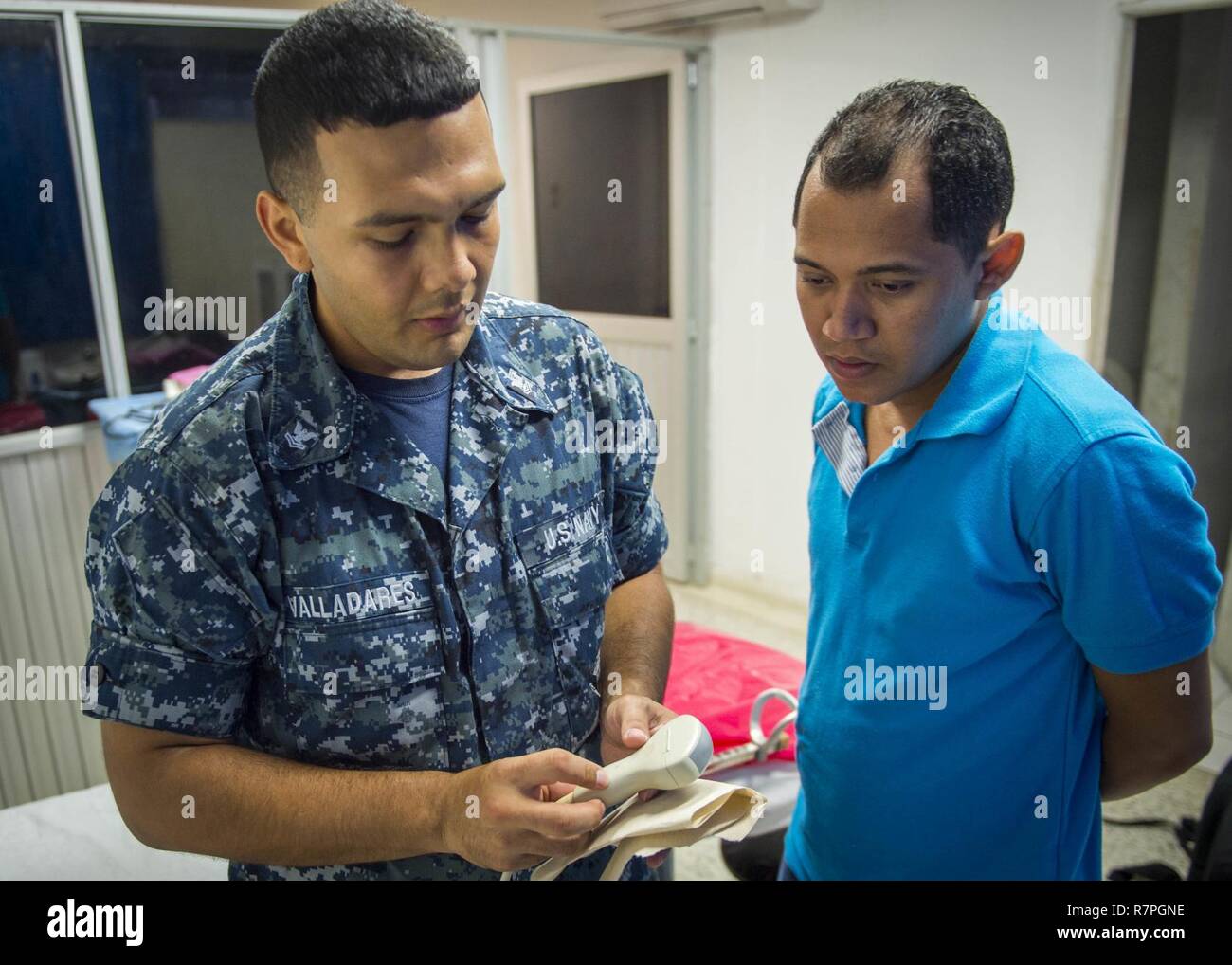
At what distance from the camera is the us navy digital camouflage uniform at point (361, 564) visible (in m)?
0.71

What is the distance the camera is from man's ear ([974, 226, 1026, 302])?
0.79 m

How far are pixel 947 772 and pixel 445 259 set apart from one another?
67 cm

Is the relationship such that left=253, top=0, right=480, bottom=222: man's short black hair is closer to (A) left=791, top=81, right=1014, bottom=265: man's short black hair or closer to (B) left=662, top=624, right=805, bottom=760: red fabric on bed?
(A) left=791, top=81, right=1014, bottom=265: man's short black hair

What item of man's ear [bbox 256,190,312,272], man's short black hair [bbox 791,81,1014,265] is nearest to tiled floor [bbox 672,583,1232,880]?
man's short black hair [bbox 791,81,1014,265]

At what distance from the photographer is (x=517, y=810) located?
27.0 inches

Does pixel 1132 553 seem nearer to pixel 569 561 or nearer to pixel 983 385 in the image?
pixel 983 385

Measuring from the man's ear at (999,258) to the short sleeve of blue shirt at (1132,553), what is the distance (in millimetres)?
189

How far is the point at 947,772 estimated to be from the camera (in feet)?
2.84

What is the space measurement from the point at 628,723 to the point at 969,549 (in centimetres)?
35

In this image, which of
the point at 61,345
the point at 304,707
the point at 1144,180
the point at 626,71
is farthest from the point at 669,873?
the point at 626,71

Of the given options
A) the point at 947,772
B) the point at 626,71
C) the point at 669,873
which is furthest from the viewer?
the point at 626,71

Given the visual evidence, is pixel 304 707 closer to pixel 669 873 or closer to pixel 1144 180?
pixel 669 873
